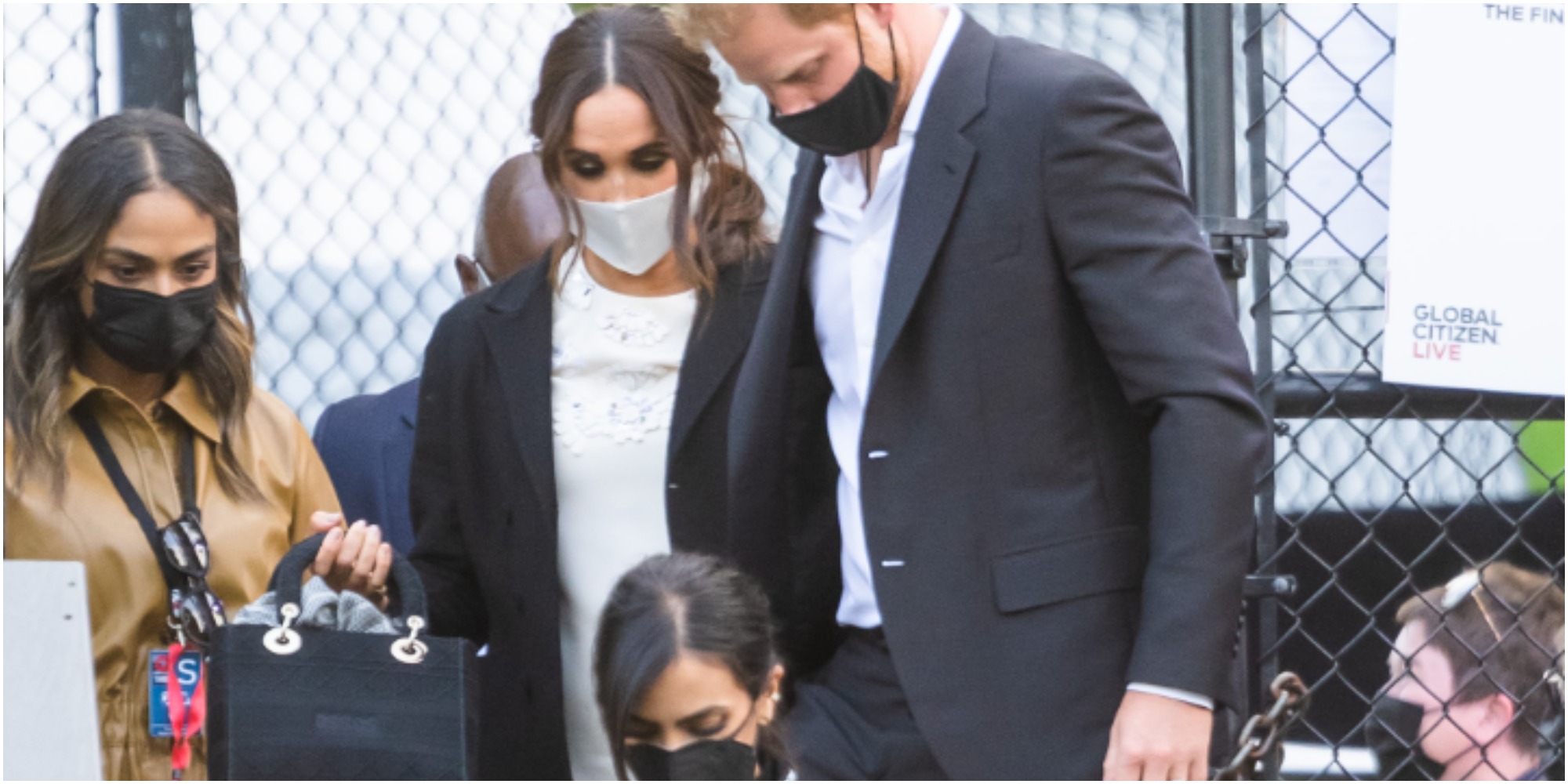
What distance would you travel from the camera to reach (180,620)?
2.30 meters

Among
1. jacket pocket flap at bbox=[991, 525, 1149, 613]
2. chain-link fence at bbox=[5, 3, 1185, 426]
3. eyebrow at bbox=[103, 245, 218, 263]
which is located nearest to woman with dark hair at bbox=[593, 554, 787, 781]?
jacket pocket flap at bbox=[991, 525, 1149, 613]

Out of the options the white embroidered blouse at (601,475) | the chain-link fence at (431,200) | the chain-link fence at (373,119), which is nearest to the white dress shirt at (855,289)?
the white embroidered blouse at (601,475)

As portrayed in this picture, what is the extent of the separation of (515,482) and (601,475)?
0.12 meters

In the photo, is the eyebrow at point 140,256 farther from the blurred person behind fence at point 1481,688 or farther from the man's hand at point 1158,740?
the blurred person behind fence at point 1481,688

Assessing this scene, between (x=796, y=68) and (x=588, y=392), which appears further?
(x=588, y=392)

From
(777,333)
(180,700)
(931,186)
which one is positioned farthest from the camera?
(180,700)

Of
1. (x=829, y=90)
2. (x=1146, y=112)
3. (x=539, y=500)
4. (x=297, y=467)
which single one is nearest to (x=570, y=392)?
(x=539, y=500)

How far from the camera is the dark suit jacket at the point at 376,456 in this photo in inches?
132

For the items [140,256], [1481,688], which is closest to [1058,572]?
[140,256]

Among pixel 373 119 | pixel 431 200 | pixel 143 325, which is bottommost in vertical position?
pixel 143 325

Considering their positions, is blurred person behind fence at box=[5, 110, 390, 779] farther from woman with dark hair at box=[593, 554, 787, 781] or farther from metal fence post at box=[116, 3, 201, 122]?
woman with dark hair at box=[593, 554, 787, 781]

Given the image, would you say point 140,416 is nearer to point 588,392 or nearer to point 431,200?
point 588,392

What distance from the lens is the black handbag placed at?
1893mm

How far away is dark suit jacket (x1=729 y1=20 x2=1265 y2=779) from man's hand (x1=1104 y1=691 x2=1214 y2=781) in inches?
1.3
